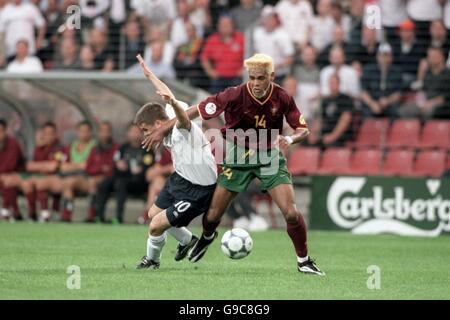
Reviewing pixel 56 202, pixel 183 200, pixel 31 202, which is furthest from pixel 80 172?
pixel 183 200

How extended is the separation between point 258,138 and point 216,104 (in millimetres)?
563

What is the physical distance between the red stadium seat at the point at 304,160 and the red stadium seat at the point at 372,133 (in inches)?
28.6

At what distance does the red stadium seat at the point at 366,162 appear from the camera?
18984 millimetres

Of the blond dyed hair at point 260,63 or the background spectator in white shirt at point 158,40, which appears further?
the background spectator in white shirt at point 158,40

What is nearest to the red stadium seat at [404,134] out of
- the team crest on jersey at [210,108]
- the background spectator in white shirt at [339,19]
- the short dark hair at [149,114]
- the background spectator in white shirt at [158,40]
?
the background spectator in white shirt at [339,19]

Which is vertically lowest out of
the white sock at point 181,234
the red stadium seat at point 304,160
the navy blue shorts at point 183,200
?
the red stadium seat at point 304,160

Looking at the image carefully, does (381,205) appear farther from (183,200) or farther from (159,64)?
(183,200)

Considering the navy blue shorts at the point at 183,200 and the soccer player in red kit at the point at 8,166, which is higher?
the navy blue shorts at the point at 183,200

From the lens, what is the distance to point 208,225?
36.1 ft

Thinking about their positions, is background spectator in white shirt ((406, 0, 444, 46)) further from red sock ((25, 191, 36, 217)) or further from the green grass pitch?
A: red sock ((25, 191, 36, 217))

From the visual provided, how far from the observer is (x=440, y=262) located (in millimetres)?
12484

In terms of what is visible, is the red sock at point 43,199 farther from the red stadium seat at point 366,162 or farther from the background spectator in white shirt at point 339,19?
the background spectator in white shirt at point 339,19
